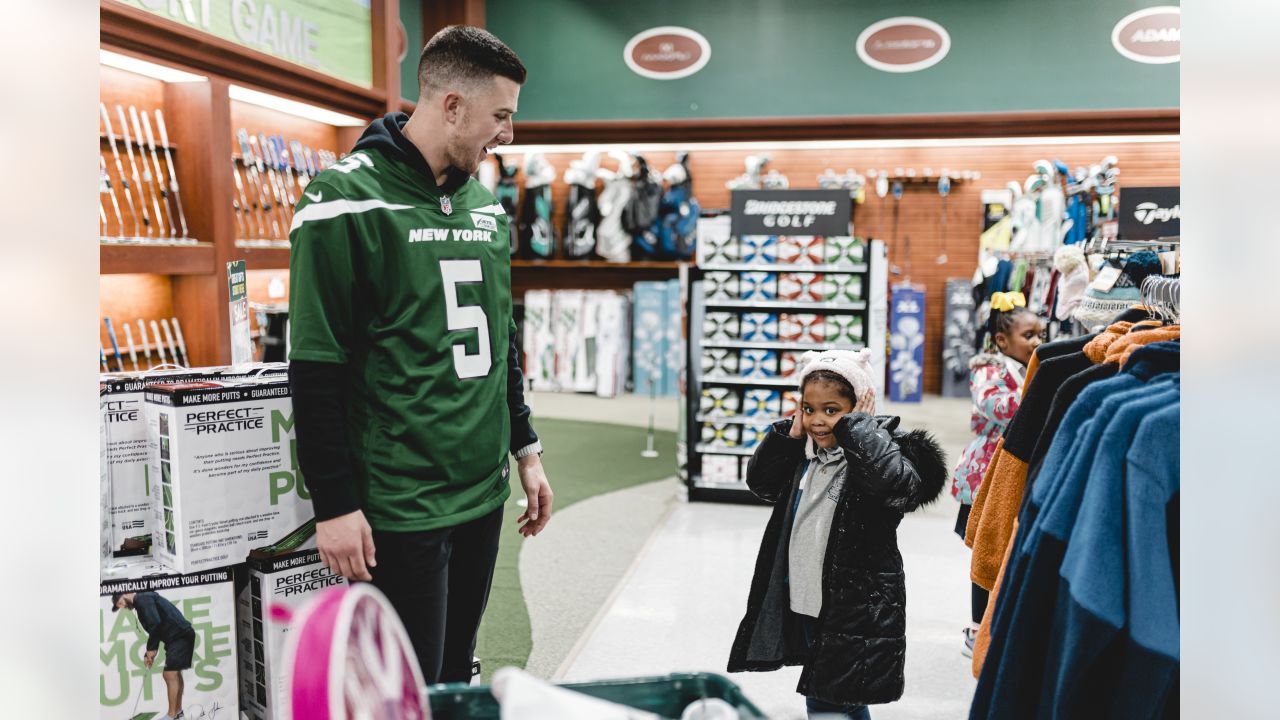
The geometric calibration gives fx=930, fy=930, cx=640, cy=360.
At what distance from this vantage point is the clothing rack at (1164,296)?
6.46 ft

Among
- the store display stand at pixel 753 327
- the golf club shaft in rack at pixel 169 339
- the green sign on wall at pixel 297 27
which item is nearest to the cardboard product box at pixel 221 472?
the golf club shaft in rack at pixel 169 339

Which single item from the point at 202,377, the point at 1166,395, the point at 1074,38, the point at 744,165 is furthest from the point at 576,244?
the point at 1166,395

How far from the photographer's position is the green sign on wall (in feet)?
13.7

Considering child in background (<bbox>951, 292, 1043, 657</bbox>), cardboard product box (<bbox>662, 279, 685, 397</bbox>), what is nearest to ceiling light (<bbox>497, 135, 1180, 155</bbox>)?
cardboard product box (<bbox>662, 279, 685, 397</bbox>)

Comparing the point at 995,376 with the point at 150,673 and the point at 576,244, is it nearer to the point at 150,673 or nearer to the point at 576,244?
the point at 150,673

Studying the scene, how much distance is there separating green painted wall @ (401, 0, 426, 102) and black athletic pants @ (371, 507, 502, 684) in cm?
755

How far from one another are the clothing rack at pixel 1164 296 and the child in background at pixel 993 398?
1087 mm

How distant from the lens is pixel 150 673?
1959 mm

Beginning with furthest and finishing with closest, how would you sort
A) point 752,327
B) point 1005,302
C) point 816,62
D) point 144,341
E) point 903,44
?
point 816,62
point 903,44
point 752,327
point 144,341
point 1005,302

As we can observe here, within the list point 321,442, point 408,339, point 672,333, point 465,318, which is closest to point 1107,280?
point 465,318

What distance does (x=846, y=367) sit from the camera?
7.81 feet

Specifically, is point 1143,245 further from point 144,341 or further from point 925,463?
point 144,341

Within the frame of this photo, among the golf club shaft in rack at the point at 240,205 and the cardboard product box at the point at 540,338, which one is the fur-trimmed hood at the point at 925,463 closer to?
the golf club shaft in rack at the point at 240,205

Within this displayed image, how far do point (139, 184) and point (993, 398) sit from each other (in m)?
3.73
